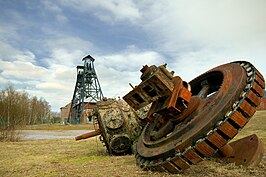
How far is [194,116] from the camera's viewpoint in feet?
18.4

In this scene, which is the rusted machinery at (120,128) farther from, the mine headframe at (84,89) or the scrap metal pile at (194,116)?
the mine headframe at (84,89)

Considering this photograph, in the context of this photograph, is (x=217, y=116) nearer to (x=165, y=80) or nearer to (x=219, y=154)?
(x=165, y=80)

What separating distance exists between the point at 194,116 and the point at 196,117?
239 mm

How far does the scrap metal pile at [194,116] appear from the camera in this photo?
15.3 feet

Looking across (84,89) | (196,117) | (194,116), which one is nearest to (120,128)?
(194,116)

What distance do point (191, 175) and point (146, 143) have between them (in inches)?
57.9

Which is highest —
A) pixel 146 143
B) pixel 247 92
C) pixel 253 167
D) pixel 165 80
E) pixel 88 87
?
pixel 88 87

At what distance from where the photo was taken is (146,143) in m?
6.22

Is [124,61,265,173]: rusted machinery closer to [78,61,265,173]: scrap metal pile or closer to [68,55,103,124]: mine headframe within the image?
[78,61,265,173]: scrap metal pile

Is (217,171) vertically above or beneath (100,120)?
beneath

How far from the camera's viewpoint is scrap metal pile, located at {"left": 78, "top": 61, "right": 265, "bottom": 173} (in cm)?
466

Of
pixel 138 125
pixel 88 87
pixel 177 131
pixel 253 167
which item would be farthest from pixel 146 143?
pixel 88 87

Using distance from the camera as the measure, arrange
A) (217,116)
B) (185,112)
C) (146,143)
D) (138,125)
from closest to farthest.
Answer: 1. (217,116)
2. (185,112)
3. (146,143)
4. (138,125)

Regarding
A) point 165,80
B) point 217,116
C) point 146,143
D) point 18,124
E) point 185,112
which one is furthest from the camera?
point 18,124
